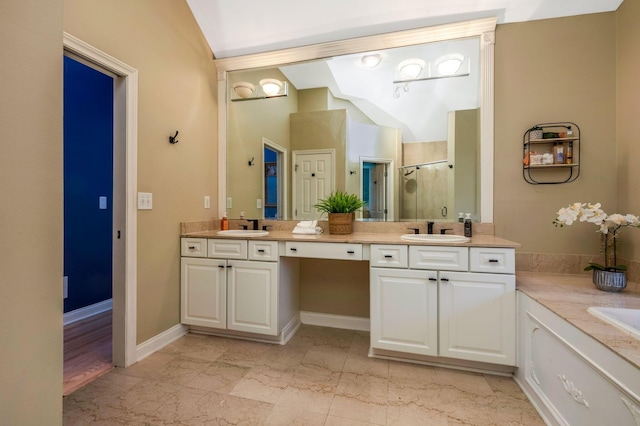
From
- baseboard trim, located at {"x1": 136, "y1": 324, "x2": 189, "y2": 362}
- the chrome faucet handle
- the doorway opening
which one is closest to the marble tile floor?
baseboard trim, located at {"x1": 136, "y1": 324, "x2": 189, "y2": 362}

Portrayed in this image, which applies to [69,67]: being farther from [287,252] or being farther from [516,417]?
[516,417]

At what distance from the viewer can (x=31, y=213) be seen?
0.65 meters

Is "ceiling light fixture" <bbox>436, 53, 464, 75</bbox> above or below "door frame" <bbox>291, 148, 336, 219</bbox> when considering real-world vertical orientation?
above

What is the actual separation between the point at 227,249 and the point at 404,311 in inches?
55.8

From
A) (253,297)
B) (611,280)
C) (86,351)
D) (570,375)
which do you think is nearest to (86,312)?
(86,351)

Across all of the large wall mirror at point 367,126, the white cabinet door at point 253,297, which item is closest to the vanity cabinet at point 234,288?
the white cabinet door at point 253,297

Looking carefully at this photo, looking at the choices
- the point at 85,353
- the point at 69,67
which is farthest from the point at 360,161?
the point at 69,67

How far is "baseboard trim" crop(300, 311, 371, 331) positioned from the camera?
251 cm

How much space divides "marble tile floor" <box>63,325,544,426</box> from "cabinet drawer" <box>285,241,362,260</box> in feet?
2.43

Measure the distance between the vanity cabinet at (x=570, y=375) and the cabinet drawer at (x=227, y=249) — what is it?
1917mm

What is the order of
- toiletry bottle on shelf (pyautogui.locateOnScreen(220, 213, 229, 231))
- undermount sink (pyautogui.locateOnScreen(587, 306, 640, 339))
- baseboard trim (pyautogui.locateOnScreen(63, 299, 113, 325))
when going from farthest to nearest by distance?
toiletry bottle on shelf (pyautogui.locateOnScreen(220, 213, 229, 231)) → baseboard trim (pyautogui.locateOnScreen(63, 299, 113, 325)) → undermount sink (pyautogui.locateOnScreen(587, 306, 640, 339))

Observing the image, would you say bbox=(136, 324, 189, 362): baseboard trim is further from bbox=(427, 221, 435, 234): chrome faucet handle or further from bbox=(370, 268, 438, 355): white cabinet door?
bbox=(427, 221, 435, 234): chrome faucet handle

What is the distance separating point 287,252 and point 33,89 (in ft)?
5.45

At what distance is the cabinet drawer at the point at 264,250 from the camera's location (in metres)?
2.15
